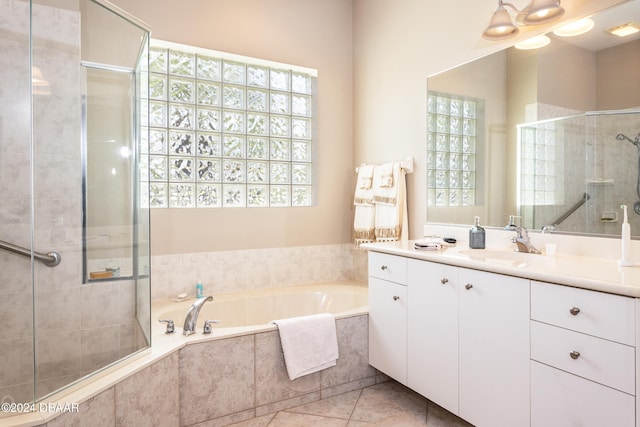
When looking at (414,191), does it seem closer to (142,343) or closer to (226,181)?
(226,181)

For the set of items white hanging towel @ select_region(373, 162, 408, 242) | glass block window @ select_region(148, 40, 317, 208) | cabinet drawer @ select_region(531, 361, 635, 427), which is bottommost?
cabinet drawer @ select_region(531, 361, 635, 427)

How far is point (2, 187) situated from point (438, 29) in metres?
2.73

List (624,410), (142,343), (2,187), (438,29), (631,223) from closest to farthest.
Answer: (624,410) < (631,223) < (142,343) < (2,187) < (438,29)

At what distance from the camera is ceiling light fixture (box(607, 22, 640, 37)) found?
164 centimetres

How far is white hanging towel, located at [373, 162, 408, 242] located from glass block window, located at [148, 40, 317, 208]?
0.70m

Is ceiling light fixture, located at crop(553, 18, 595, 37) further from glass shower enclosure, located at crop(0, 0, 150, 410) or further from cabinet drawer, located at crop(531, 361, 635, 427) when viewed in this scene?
glass shower enclosure, located at crop(0, 0, 150, 410)

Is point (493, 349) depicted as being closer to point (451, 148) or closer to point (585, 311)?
point (585, 311)

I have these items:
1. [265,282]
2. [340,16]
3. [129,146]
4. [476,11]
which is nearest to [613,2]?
[476,11]

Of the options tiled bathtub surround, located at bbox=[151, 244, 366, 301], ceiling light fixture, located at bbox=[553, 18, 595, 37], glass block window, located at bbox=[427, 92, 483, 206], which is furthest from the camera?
tiled bathtub surround, located at bbox=[151, 244, 366, 301]

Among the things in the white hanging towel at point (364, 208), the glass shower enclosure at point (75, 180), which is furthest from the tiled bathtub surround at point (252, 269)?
the glass shower enclosure at point (75, 180)

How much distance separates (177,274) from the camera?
2760mm

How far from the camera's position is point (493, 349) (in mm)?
1605

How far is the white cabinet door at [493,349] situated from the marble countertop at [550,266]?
0.16 feet

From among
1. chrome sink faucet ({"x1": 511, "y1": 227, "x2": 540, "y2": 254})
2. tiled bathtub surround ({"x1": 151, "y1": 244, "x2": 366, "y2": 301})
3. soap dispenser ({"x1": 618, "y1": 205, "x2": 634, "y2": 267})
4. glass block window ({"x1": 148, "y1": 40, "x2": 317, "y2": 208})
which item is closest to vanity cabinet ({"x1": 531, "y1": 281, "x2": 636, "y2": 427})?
soap dispenser ({"x1": 618, "y1": 205, "x2": 634, "y2": 267})
